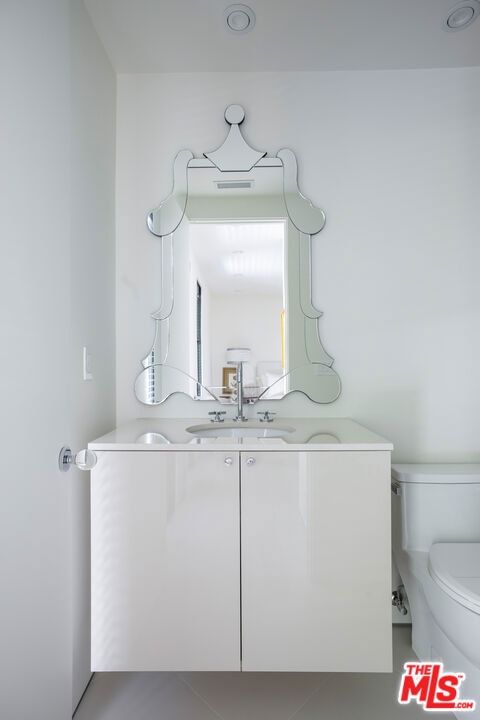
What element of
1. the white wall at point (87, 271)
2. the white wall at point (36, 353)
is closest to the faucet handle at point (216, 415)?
the white wall at point (87, 271)

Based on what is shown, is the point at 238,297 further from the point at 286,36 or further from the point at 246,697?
the point at 246,697

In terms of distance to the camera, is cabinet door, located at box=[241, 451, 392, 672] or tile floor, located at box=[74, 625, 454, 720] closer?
cabinet door, located at box=[241, 451, 392, 672]

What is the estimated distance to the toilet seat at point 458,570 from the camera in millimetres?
1153

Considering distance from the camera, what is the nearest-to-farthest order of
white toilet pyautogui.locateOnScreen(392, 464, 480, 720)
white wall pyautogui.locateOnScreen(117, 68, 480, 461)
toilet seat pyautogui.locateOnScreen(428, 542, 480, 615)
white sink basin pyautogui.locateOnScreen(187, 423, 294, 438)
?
toilet seat pyautogui.locateOnScreen(428, 542, 480, 615), white toilet pyautogui.locateOnScreen(392, 464, 480, 720), white sink basin pyautogui.locateOnScreen(187, 423, 294, 438), white wall pyautogui.locateOnScreen(117, 68, 480, 461)

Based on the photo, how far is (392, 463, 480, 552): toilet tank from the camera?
1.52 m

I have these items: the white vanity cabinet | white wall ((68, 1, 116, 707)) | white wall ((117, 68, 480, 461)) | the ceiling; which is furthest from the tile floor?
the ceiling

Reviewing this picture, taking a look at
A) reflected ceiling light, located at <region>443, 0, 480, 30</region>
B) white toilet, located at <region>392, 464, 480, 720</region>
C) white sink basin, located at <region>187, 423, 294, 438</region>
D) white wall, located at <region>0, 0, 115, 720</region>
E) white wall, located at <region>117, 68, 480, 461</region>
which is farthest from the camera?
white wall, located at <region>117, 68, 480, 461</region>

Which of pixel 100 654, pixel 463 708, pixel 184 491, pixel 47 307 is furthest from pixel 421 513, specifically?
pixel 47 307

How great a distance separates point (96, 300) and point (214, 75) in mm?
1092

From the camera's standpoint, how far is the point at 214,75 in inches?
71.6

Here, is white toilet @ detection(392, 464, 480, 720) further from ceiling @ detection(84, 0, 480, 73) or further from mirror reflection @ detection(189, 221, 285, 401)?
ceiling @ detection(84, 0, 480, 73)

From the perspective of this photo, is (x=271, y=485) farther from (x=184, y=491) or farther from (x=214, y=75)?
(x=214, y=75)

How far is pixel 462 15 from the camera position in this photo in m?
1.52

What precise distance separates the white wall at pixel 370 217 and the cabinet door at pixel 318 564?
578mm
